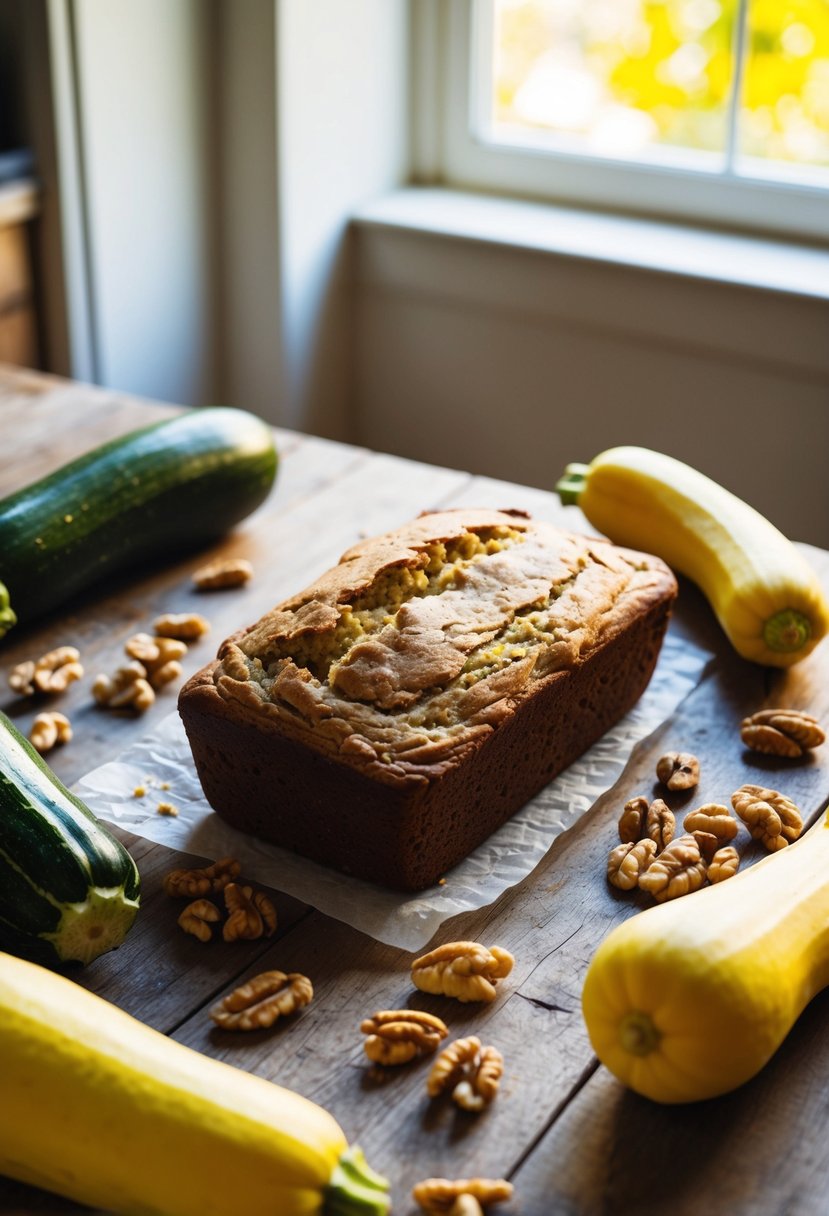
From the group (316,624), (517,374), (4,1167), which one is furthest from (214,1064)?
(517,374)

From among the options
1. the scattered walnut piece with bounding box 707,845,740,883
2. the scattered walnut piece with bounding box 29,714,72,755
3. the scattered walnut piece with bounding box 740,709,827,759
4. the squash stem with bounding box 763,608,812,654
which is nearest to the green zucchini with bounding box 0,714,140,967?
the scattered walnut piece with bounding box 29,714,72,755

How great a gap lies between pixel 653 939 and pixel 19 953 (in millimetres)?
485

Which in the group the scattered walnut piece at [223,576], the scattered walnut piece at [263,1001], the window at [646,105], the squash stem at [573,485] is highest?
the window at [646,105]

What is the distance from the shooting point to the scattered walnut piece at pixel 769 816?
116cm

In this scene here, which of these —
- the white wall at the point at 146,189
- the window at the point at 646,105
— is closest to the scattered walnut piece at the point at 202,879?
the white wall at the point at 146,189

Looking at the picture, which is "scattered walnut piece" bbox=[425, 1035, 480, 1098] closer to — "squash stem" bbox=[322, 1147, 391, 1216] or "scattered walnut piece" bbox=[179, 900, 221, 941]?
"squash stem" bbox=[322, 1147, 391, 1216]

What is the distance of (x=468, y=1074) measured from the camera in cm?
92

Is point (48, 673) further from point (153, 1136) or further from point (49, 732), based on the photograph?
point (153, 1136)

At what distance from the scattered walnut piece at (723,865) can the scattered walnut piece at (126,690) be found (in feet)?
2.01

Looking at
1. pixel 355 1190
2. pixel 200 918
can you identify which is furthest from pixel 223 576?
pixel 355 1190

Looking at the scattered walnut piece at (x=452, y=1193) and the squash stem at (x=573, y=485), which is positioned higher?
the squash stem at (x=573, y=485)

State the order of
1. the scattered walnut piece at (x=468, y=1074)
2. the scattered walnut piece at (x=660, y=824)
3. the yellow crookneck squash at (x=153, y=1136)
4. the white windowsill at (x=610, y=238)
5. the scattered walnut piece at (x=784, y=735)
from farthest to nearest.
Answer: the white windowsill at (x=610, y=238)
the scattered walnut piece at (x=784, y=735)
the scattered walnut piece at (x=660, y=824)
the scattered walnut piece at (x=468, y=1074)
the yellow crookneck squash at (x=153, y=1136)

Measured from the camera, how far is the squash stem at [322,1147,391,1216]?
790mm

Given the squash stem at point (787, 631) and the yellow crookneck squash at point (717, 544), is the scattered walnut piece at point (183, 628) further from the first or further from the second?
the squash stem at point (787, 631)
